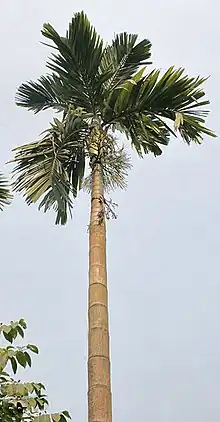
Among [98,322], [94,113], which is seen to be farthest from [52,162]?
[98,322]

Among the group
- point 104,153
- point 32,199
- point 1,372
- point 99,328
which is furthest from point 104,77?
point 1,372

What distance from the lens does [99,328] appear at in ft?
20.1

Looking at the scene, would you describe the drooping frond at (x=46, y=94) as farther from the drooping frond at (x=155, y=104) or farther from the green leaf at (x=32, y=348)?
the green leaf at (x=32, y=348)

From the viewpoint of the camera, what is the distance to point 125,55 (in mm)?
8031

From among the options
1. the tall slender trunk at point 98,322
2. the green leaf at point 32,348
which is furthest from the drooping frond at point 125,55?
the green leaf at point 32,348

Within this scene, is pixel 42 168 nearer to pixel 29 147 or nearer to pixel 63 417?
pixel 29 147

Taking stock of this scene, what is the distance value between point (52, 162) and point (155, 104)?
4.74ft

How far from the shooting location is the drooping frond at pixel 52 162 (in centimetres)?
746

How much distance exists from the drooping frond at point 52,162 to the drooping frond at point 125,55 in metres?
0.92

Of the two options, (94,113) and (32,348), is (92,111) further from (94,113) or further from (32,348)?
(32,348)

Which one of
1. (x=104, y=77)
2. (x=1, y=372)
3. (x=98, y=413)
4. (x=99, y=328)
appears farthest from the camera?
(x=104, y=77)

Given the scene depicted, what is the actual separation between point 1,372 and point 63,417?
432 mm

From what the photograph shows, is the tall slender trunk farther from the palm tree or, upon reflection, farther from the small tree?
the small tree

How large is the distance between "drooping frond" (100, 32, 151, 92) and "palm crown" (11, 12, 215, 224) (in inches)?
0.5
